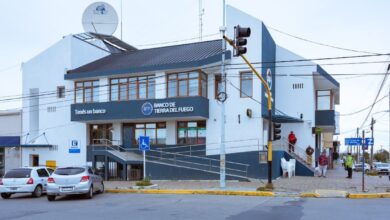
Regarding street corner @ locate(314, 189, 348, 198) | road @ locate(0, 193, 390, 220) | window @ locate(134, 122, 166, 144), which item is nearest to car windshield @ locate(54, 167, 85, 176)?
road @ locate(0, 193, 390, 220)

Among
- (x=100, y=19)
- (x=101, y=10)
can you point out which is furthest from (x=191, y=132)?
(x=101, y=10)

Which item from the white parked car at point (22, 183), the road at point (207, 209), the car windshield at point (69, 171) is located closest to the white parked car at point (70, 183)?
the car windshield at point (69, 171)

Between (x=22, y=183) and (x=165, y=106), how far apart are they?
38.0ft

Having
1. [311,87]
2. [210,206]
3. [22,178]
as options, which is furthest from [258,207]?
[311,87]

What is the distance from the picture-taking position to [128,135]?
112 feet

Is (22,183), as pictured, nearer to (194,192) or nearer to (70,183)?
(70,183)

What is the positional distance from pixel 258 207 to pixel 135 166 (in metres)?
15.8

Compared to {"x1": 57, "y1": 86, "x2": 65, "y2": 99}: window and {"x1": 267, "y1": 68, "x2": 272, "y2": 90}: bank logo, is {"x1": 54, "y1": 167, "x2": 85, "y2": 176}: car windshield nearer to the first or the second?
{"x1": 267, "y1": 68, "x2": 272, "y2": 90}: bank logo

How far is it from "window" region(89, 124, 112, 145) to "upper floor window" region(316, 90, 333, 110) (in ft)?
54.7

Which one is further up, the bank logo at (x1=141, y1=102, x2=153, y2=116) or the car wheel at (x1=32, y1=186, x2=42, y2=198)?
the bank logo at (x1=141, y1=102, x2=153, y2=116)

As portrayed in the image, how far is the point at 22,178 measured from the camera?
70.6ft

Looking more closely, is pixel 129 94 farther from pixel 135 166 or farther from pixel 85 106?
pixel 135 166

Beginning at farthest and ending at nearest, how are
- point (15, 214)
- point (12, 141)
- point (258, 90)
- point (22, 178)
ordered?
point (12, 141), point (258, 90), point (22, 178), point (15, 214)

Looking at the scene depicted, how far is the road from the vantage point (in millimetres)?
13375
